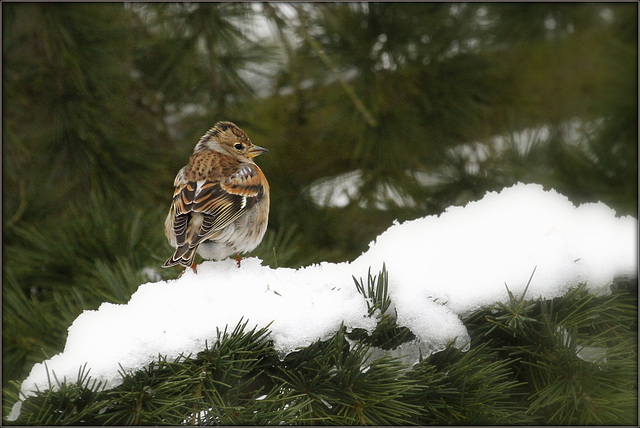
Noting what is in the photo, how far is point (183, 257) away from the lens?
7.59 ft

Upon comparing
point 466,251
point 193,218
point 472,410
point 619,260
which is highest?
point 193,218

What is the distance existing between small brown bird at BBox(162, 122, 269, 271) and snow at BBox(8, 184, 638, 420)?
18.3 inches

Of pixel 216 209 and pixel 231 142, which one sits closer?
pixel 216 209

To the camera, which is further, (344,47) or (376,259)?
(344,47)

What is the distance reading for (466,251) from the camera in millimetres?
1932

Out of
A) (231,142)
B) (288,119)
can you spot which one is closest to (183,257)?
(231,142)

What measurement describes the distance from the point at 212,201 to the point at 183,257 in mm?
419

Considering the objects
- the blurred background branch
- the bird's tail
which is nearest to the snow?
the bird's tail

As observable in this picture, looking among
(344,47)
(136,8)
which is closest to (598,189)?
(344,47)

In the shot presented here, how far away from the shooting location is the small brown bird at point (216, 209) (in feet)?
8.31

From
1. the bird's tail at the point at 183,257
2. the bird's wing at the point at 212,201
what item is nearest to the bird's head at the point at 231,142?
the bird's wing at the point at 212,201

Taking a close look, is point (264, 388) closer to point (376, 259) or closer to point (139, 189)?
point (376, 259)

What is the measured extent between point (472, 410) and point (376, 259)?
54 centimetres

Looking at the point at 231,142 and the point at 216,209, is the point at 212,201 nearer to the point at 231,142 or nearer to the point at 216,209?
the point at 216,209
